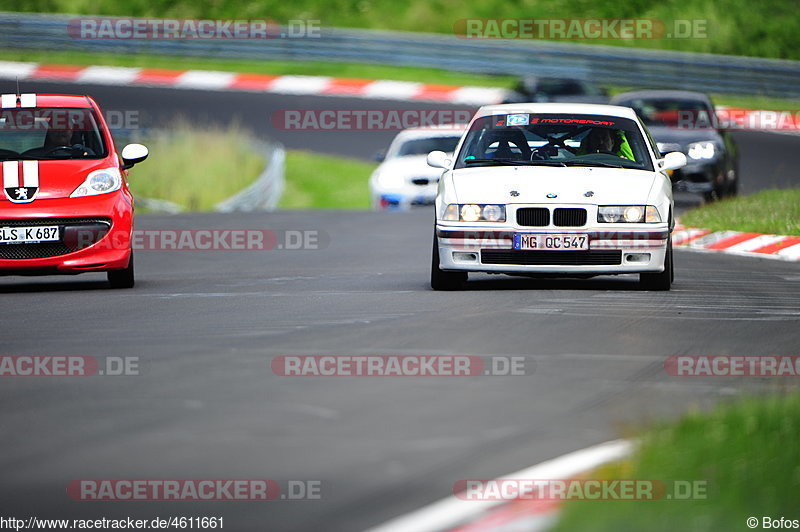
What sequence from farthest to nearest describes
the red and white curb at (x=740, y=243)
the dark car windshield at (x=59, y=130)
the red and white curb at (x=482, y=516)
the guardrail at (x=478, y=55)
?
the guardrail at (x=478, y=55)
the red and white curb at (x=740, y=243)
the dark car windshield at (x=59, y=130)
the red and white curb at (x=482, y=516)

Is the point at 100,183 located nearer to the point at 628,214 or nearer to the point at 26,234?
the point at 26,234

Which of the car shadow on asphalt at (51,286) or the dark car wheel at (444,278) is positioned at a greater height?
the dark car wheel at (444,278)

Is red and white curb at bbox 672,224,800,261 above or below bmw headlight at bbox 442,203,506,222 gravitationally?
below

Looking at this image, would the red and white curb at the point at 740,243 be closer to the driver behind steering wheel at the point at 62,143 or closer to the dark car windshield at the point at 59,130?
the dark car windshield at the point at 59,130

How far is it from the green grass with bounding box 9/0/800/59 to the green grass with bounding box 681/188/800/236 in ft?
63.2

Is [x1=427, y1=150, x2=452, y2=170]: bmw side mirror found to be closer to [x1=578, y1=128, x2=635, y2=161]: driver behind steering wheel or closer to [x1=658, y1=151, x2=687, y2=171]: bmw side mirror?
[x1=578, y1=128, x2=635, y2=161]: driver behind steering wheel

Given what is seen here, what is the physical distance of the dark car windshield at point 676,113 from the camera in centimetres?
2231

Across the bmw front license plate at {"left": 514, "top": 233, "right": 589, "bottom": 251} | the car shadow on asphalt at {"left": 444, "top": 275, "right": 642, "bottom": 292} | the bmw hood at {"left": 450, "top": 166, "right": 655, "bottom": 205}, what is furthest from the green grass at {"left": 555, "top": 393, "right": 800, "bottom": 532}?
the car shadow on asphalt at {"left": 444, "top": 275, "right": 642, "bottom": 292}

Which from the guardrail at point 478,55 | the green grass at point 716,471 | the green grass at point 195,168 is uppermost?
the green grass at point 716,471

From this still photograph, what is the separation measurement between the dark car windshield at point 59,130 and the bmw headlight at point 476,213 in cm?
323

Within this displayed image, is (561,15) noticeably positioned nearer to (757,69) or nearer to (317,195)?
(757,69)

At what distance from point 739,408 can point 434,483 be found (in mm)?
1703

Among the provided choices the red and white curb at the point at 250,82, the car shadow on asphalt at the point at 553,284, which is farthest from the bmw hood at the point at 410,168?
the red and white curb at the point at 250,82

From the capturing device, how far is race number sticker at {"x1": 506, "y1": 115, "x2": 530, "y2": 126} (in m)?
13.0
